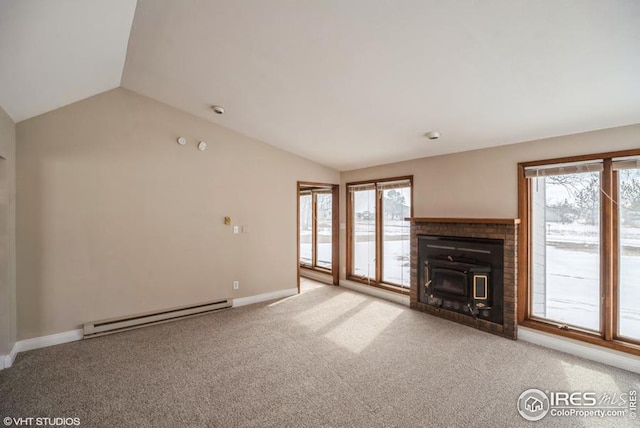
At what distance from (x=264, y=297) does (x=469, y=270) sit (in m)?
3.11

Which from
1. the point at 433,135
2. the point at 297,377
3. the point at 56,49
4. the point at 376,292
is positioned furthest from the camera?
the point at 376,292

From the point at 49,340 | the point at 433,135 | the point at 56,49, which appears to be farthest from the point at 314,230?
the point at 56,49

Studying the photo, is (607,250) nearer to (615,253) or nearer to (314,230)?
(615,253)

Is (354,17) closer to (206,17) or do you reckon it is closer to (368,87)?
(368,87)

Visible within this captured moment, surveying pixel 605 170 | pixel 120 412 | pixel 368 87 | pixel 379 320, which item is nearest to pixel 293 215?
pixel 379 320

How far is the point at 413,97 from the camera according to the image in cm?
282

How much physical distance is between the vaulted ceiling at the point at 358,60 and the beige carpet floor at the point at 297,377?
95.1 inches

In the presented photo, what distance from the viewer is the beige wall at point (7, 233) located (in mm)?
2711

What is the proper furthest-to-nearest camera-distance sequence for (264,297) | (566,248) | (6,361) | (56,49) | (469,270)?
(264,297), (469,270), (566,248), (6,361), (56,49)

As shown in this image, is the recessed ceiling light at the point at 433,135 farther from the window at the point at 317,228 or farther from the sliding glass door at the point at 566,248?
the window at the point at 317,228

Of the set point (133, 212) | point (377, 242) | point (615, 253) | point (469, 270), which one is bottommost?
point (469, 270)

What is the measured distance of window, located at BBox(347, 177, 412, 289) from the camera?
477 centimetres

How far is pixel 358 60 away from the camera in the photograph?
7.96ft

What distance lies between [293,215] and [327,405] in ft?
10.8
